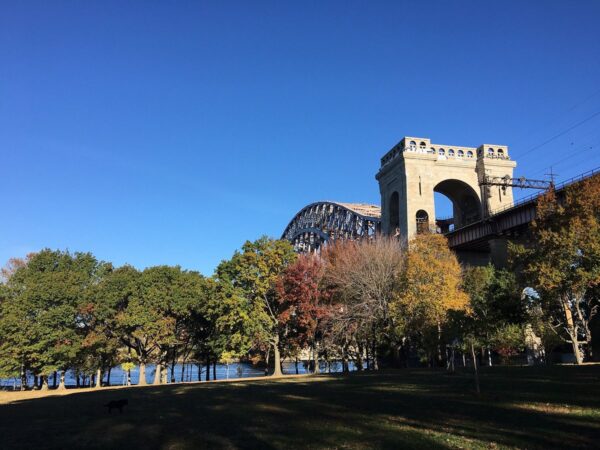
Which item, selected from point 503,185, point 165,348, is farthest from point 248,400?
point 503,185

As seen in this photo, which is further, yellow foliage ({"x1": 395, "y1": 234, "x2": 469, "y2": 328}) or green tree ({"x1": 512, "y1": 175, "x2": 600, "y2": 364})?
yellow foliage ({"x1": 395, "y1": 234, "x2": 469, "y2": 328})

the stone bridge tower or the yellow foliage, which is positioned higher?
the stone bridge tower

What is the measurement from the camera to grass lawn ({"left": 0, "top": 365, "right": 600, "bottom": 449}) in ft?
39.6

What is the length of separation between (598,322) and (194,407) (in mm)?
46693

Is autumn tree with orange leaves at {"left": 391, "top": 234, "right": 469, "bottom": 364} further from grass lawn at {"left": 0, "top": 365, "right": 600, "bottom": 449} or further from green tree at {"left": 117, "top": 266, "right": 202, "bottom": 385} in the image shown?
green tree at {"left": 117, "top": 266, "right": 202, "bottom": 385}

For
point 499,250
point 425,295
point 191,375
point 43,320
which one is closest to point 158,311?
point 43,320

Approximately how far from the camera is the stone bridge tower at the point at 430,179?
253ft

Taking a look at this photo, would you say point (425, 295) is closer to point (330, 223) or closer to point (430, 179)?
point (430, 179)

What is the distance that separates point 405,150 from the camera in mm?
78438

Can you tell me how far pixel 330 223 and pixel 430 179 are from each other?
5782cm

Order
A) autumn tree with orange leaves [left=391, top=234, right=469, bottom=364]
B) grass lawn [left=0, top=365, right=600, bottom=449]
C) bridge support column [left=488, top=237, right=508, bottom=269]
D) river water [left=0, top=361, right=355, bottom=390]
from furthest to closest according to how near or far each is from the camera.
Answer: river water [left=0, top=361, right=355, bottom=390]
bridge support column [left=488, top=237, right=508, bottom=269]
autumn tree with orange leaves [left=391, top=234, right=469, bottom=364]
grass lawn [left=0, top=365, right=600, bottom=449]

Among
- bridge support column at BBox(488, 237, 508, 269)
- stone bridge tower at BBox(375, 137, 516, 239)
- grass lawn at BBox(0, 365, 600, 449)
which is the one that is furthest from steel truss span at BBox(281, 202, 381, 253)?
grass lawn at BBox(0, 365, 600, 449)

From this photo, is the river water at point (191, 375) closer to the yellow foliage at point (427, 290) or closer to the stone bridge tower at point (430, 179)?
the yellow foliage at point (427, 290)

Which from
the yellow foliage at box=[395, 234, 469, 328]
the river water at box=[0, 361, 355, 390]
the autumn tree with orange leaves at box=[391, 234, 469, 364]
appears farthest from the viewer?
the river water at box=[0, 361, 355, 390]
